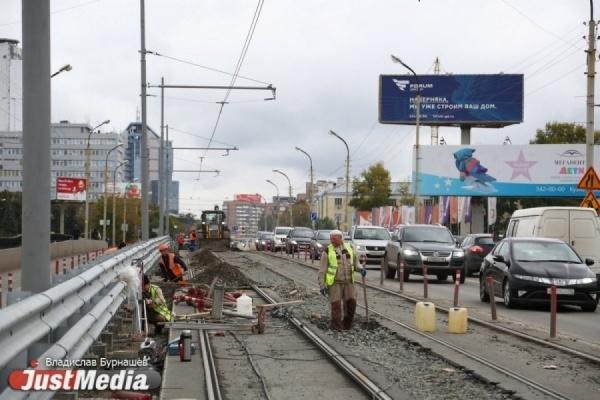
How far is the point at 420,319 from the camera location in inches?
580

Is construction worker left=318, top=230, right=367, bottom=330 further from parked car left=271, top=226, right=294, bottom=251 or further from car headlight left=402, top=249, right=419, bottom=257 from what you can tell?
parked car left=271, top=226, right=294, bottom=251

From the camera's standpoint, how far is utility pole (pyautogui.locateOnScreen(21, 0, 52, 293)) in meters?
8.05

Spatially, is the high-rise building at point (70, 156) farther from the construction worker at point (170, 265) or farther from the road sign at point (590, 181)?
the construction worker at point (170, 265)

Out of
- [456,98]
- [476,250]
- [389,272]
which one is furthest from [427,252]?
[456,98]

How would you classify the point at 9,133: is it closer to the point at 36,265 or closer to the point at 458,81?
the point at 458,81

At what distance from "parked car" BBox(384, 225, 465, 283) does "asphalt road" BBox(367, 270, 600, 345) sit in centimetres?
92

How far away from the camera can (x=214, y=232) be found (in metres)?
65.5

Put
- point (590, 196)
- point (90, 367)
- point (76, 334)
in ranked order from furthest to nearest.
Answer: point (590, 196)
point (76, 334)
point (90, 367)

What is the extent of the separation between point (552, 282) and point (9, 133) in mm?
111647

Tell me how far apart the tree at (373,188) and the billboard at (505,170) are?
33.3 meters

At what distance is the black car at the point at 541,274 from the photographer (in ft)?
60.0

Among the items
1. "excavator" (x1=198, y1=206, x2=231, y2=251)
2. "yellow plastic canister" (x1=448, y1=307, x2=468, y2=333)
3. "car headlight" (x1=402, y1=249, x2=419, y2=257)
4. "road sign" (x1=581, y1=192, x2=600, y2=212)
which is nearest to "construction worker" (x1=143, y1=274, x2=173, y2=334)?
"yellow plastic canister" (x1=448, y1=307, x2=468, y2=333)

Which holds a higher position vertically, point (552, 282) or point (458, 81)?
point (458, 81)

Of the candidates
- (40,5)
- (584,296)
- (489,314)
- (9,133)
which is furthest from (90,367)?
(9,133)
